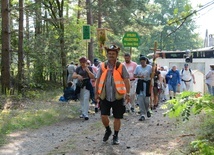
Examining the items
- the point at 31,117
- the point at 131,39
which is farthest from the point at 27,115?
the point at 131,39

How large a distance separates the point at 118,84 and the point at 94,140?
1442 millimetres

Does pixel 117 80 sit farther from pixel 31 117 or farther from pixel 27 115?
pixel 27 115

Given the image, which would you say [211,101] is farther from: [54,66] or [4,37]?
[54,66]

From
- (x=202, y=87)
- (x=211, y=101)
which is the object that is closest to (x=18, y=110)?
(x=211, y=101)

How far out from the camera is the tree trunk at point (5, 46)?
13.3 metres

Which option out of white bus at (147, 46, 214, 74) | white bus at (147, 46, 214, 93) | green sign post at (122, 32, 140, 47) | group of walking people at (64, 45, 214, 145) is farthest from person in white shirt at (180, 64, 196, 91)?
white bus at (147, 46, 214, 74)

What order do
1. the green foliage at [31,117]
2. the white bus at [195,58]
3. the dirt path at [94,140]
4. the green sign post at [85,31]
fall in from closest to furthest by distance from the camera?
1. the dirt path at [94,140]
2. the green foliage at [31,117]
3. the green sign post at [85,31]
4. the white bus at [195,58]

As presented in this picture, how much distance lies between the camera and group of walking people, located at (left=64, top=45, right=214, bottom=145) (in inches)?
267

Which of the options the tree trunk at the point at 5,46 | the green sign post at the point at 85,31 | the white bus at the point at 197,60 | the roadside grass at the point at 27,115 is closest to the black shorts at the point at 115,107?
the roadside grass at the point at 27,115

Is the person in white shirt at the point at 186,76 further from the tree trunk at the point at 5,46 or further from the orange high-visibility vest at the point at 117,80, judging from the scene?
the orange high-visibility vest at the point at 117,80

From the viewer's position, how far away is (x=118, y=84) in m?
6.70

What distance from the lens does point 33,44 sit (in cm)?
1747

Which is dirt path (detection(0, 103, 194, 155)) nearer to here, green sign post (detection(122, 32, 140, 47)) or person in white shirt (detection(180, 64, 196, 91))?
green sign post (detection(122, 32, 140, 47))

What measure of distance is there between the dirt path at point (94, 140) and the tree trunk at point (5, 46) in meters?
5.06
